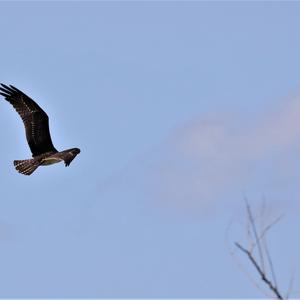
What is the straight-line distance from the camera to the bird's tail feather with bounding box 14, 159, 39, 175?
1228 inches

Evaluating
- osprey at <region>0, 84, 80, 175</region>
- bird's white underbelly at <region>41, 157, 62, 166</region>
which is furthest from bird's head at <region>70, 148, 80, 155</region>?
osprey at <region>0, 84, 80, 175</region>

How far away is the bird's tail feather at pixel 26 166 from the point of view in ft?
102

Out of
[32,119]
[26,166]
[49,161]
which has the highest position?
[32,119]

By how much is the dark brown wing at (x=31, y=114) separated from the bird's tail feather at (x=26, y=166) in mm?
2299

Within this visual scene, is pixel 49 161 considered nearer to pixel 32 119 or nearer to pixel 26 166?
pixel 26 166

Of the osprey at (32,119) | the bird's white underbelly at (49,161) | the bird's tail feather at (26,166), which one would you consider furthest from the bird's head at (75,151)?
the osprey at (32,119)

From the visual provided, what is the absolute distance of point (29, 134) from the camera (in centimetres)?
3409

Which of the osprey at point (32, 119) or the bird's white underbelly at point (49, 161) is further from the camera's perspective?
the osprey at point (32, 119)

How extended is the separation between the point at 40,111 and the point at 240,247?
85.1 ft

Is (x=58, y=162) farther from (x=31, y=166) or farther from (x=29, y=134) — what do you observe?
(x=29, y=134)

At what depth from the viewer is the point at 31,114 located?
3400 cm

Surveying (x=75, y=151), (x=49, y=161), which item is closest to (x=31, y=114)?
(x=49, y=161)

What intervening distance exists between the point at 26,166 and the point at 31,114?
322 centimetres

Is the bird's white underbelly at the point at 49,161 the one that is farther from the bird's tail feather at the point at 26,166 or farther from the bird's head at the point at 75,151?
the bird's head at the point at 75,151
